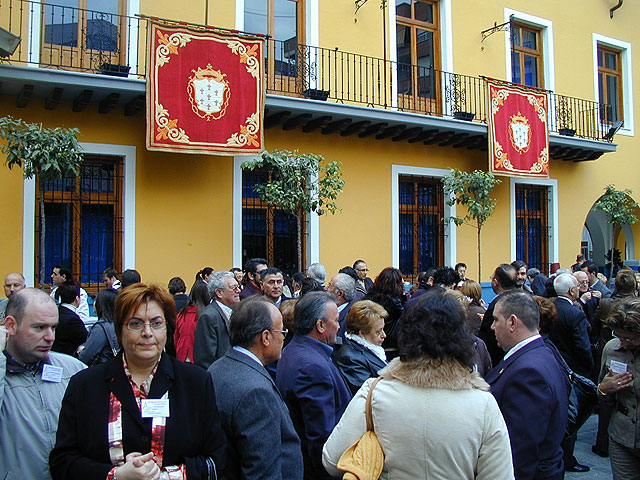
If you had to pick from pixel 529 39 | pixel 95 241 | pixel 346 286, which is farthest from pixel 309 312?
pixel 529 39

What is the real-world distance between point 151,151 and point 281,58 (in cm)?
304

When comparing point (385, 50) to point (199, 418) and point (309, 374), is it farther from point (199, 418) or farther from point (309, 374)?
point (199, 418)

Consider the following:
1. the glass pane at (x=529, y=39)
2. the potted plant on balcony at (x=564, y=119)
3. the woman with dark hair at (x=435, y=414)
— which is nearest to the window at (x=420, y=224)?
the potted plant on balcony at (x=564, y=119)

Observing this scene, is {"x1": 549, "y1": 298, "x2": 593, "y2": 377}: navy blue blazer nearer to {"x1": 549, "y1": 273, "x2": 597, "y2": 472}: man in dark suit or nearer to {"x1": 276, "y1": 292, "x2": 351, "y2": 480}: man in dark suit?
{"x1": 549, "y1": 273, "x2": 597, "y2": 472}: man in dark suit

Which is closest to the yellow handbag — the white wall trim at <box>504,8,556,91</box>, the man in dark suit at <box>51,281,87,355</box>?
the man in dark suit at <box>51,281,87,355</box>

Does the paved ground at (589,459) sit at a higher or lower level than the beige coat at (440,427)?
lower

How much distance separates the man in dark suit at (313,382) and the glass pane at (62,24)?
23.9ft

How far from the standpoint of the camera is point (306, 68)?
34.4 feet

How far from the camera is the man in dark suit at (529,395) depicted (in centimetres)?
283

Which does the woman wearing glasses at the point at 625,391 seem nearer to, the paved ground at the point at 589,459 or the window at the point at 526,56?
the paved ground at the point at 589,459

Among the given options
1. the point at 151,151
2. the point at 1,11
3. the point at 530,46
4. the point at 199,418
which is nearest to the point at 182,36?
the point at 151,151

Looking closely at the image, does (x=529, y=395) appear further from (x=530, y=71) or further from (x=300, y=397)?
(x=530, y=71)

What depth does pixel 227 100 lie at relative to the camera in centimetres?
921

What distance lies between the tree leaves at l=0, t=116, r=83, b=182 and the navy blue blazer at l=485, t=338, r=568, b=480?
622 centimetres
